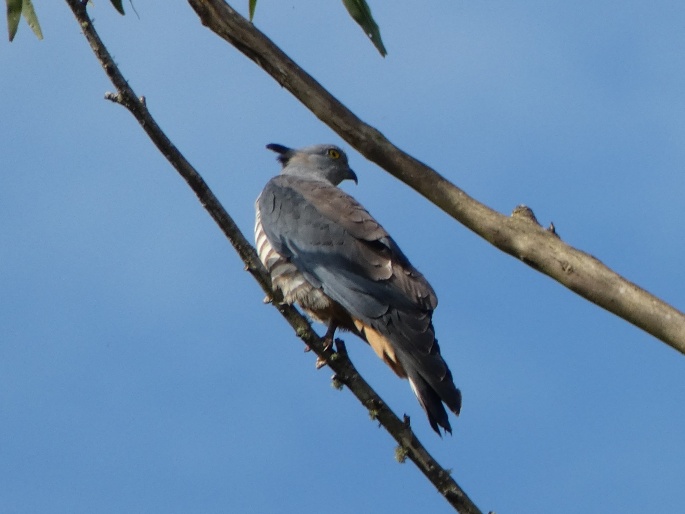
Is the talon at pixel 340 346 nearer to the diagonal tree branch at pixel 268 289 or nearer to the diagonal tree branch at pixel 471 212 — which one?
the diagonal tree branch at pixel 268 289

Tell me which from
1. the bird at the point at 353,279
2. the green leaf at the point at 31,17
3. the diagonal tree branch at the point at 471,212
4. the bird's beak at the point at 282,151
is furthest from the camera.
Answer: the bird's beak at the point at 282,151

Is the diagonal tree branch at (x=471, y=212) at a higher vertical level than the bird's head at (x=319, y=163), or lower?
lower

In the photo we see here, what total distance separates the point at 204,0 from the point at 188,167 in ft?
2.66

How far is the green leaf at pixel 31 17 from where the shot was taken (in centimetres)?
480

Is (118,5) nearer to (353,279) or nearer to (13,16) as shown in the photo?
(13,16)

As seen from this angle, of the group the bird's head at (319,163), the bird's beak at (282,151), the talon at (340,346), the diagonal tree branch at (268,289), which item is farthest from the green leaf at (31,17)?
the bird's beak at (282,151)

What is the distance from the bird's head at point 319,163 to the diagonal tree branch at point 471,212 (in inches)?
166

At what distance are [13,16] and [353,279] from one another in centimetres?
255

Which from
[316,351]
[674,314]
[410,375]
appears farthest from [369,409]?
[674,314]

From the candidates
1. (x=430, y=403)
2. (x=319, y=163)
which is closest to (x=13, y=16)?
(x=430, y=403)

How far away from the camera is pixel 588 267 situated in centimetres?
346

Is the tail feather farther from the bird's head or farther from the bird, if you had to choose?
the bird's head

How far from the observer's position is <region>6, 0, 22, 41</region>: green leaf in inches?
181

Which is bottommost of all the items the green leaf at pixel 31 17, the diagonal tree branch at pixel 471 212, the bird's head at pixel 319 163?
the diagonal tree branch at pixel 471 212
